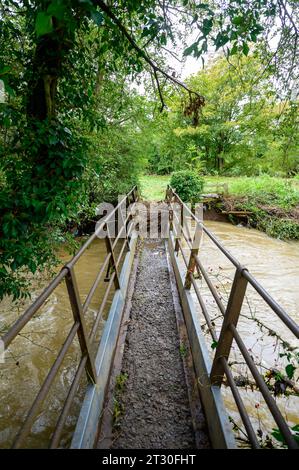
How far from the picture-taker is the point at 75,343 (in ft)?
11.1

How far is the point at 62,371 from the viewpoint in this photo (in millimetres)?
2955

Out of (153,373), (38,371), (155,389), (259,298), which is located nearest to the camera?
(155,389)

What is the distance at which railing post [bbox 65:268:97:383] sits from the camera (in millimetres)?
1515

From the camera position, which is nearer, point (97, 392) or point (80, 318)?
point (80, 318)

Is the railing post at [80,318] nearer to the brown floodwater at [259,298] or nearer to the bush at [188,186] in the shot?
the brown floodwater at [259,298]

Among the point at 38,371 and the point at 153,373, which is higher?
the point at 153,373

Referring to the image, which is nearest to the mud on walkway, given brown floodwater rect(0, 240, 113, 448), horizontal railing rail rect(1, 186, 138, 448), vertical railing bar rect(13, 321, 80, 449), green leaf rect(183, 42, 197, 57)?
horizontal railing rail rect(1, 186, 138, 448)

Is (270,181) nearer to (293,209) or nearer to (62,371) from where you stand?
(293,209)

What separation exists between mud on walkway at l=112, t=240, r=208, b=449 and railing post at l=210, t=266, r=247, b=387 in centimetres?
47

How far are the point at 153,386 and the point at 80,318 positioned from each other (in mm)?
1143

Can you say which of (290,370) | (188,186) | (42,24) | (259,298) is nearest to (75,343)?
(290,370)

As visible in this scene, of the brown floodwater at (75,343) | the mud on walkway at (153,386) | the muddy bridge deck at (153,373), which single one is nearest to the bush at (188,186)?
the brown floodwater at (75,343)

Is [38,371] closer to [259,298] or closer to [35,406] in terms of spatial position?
[35,406]

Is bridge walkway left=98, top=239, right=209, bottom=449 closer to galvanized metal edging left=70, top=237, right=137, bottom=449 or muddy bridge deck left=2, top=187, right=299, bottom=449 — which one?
muddy bridge deck left=2, top=187, right=299, bottom=449
